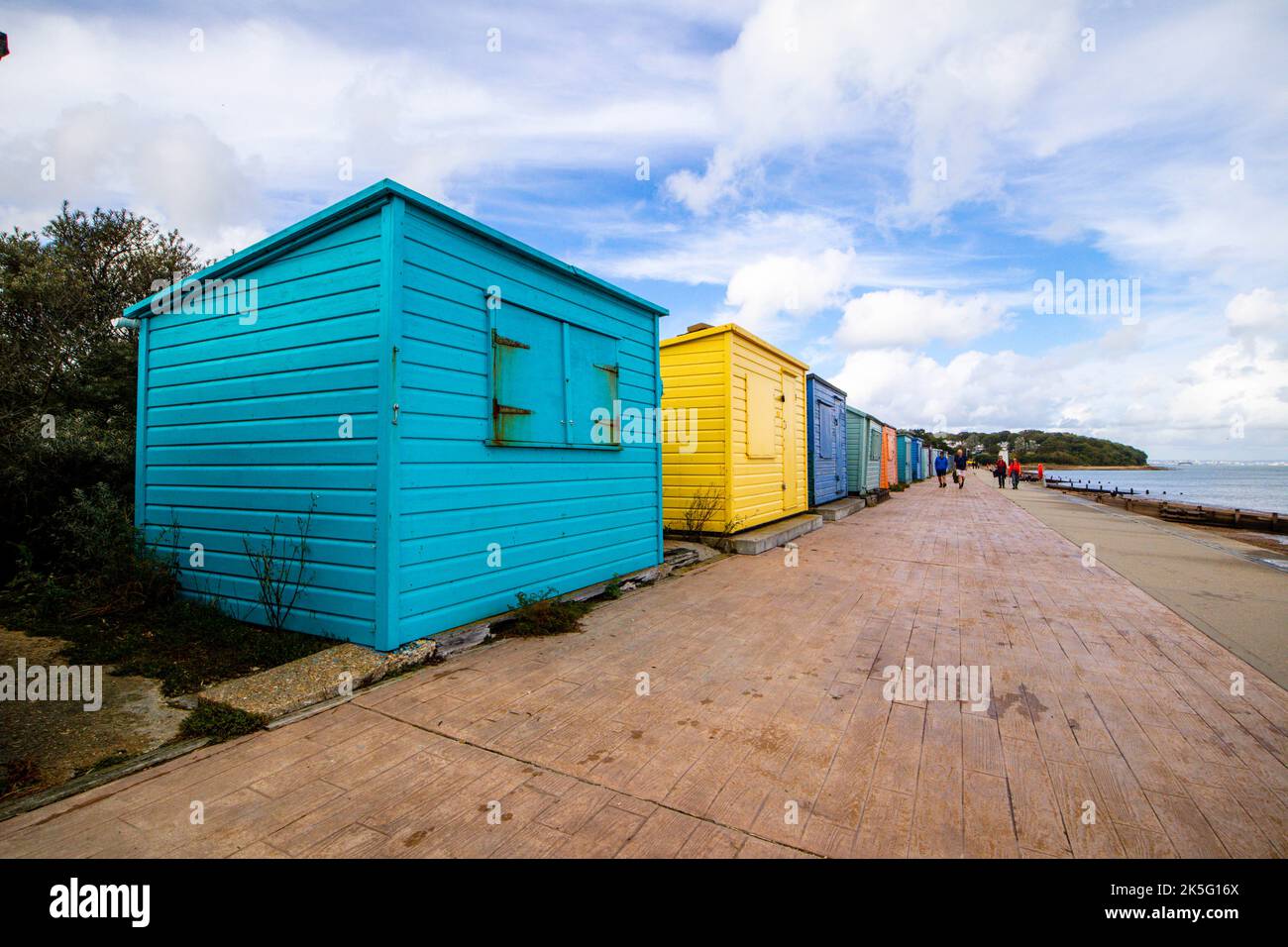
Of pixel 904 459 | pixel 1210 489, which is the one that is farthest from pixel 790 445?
pixel 1210 489

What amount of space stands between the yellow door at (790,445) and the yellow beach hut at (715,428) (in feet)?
4.31

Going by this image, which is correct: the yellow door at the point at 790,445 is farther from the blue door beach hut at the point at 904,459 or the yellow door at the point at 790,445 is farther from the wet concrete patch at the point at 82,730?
the blue door beach hut at the point at 904,459

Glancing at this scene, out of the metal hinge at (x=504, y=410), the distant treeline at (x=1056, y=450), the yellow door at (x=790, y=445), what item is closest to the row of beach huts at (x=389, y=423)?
the metal hinge at (x=504, y=410)

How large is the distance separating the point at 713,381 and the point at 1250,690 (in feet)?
22.4

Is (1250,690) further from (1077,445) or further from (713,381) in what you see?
(1077,445)

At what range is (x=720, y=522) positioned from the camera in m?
8.87

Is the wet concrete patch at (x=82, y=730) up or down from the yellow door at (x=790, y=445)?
down

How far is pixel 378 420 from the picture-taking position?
3.73 metres

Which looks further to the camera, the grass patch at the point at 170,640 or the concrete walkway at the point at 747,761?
the grass patch at the point at 170,640

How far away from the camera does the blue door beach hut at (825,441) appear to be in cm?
1352

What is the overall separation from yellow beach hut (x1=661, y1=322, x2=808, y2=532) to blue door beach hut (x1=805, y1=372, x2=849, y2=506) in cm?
362

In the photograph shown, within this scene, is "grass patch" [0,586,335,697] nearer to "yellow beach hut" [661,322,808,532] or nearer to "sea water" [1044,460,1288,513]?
"yellow beach hut" [661,322,808,532]

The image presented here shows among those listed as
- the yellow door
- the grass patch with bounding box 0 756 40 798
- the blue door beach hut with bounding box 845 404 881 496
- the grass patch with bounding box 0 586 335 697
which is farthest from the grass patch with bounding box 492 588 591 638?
the blue door beach hut with bounding box 845 404 881 496

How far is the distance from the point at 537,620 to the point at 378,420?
2023 millimetres
